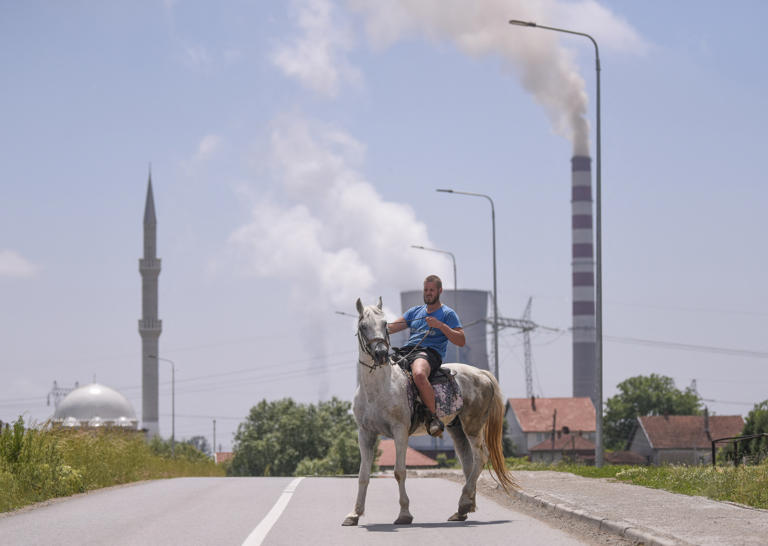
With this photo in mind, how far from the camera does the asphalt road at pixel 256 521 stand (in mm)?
11211

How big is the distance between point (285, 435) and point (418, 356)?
240 ft

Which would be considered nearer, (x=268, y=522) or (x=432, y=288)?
(x=268, y=522)

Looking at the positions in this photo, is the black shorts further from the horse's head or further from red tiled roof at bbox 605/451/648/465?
red tiled roof at bbox 605/451/648/465

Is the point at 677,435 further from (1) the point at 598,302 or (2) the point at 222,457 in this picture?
(1) the point at 598,302

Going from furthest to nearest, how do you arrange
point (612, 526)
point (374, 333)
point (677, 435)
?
point (677, 435) → point (374, 333) → point (612, 526)

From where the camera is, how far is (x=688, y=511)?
1258 centimetres

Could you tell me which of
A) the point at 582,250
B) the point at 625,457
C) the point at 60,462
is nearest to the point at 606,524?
the point at 60,462

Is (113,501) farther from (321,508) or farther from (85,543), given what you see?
(85,543)

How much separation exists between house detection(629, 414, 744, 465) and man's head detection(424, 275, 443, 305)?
291 ft

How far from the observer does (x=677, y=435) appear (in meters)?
102

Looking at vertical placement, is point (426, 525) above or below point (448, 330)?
below

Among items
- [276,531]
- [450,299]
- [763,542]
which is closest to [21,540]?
[276,531]

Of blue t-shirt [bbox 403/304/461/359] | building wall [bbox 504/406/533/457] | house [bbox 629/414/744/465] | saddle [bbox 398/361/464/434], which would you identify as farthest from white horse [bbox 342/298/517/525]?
building wall [bbox 504/406/533/457]

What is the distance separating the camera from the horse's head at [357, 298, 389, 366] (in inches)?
479
